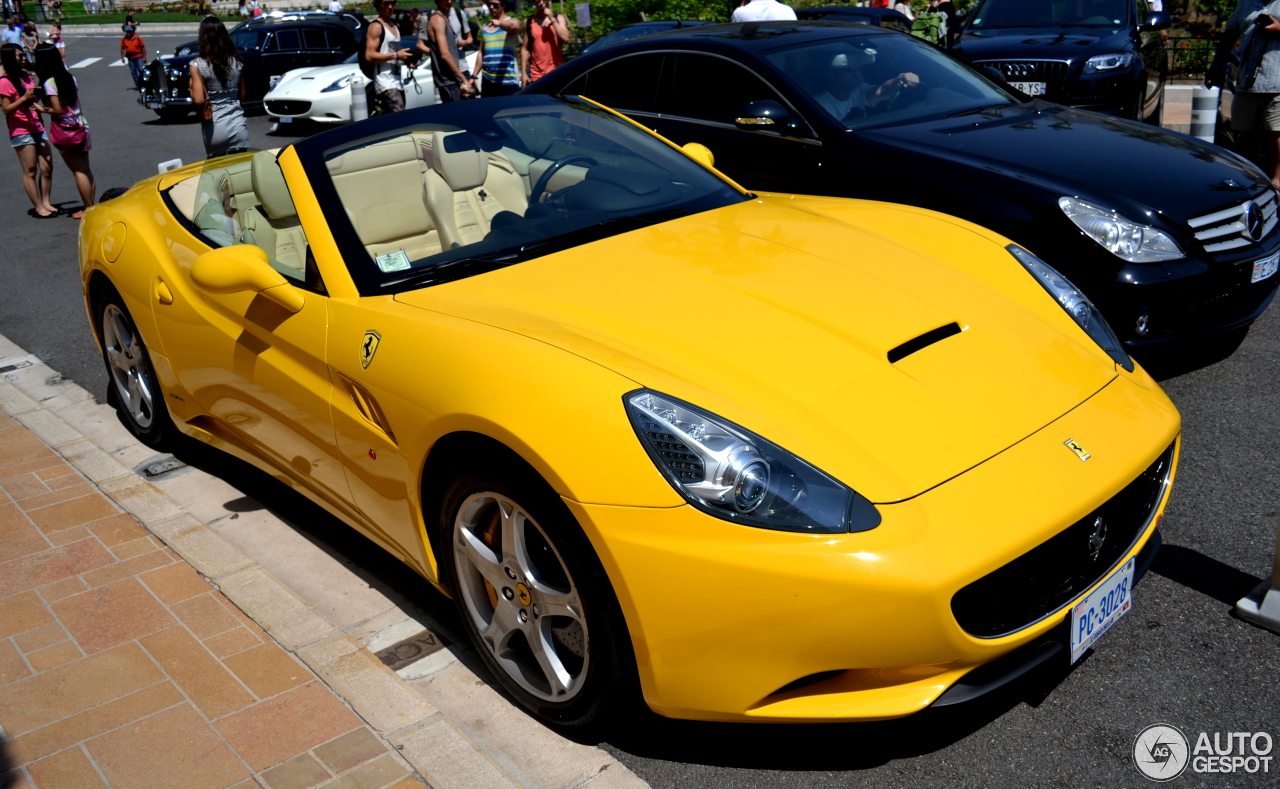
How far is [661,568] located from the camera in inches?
87.2

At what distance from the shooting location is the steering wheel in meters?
3.71

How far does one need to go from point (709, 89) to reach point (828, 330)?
3382 mm

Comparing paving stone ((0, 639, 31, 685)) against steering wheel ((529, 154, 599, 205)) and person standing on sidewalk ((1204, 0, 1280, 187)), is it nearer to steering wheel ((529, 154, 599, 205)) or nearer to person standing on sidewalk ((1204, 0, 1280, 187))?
steering wheel ((529, 154, 599, 205))

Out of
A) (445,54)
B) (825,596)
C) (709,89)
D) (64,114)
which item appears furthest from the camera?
(445,54)

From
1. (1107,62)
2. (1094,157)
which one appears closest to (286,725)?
(1094,157)

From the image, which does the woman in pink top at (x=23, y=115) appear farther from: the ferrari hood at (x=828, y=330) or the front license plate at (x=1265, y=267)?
the front license plate at (x=1265, y=267)

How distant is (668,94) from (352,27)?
13276mm

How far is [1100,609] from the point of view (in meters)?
2.44

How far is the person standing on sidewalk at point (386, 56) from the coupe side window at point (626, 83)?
410 centimetres

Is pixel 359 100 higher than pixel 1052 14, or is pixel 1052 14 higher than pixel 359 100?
pixel 1052 14

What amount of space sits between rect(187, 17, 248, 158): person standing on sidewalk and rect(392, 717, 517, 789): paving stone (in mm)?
6370

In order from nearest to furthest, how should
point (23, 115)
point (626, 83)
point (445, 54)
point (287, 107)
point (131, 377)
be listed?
point (131, 377), point (626, 83), point (23, 115), point (445, 54), point (287, 107)

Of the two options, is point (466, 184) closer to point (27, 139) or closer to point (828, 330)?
point (828, 330)

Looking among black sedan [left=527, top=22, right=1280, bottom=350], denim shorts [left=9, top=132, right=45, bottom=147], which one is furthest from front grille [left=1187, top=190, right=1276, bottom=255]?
denim shorts [left=9, top=132, right=45, bottom=147]
